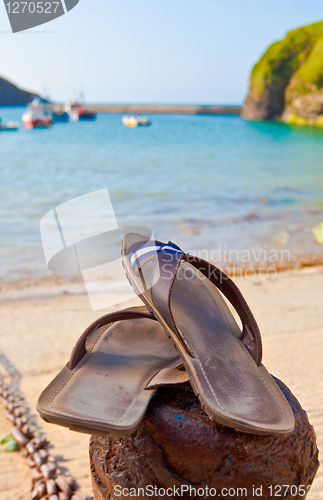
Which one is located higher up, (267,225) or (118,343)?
(118,343)

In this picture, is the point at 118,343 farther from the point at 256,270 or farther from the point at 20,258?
the point at 20,258

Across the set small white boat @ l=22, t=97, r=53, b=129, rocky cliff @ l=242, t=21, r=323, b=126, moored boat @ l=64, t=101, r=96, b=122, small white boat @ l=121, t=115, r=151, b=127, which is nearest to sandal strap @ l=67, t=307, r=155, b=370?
small white boat @ l=22, t=97, r=53, b=129

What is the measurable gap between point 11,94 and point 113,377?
375 ft

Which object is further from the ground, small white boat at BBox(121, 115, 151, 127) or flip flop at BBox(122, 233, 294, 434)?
flip flop at BBox(122, 233, 294, 434)

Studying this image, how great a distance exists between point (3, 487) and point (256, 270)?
14.8ft

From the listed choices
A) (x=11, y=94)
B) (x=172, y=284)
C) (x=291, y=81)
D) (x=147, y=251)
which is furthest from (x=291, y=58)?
(x=172, y=284)

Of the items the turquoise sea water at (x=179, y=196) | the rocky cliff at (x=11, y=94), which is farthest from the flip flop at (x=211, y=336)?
the rocky cliff at (x=11, y=94)

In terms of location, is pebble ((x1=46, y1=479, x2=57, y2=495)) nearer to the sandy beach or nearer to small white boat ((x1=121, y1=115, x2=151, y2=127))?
the sandy beach

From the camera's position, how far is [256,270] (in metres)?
6.00

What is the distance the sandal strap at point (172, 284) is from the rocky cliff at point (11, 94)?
113 metres

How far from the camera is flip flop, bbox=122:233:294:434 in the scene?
1318mm

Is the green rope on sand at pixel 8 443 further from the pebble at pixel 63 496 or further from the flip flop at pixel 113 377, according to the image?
the flip flop at pixel 113 377

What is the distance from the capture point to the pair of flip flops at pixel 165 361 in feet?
4.24

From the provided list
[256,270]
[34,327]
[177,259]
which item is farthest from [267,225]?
[177,259]
